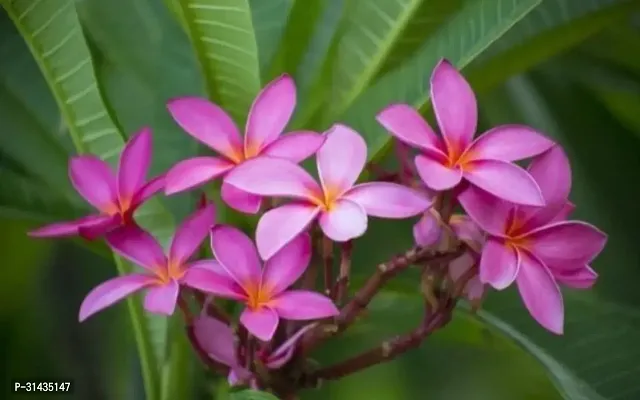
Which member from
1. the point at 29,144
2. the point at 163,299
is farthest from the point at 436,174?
the point at 29,144

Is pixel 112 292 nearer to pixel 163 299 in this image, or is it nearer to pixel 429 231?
pixel 163 299

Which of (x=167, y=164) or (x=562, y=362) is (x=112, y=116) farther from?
(x=562, y=362)

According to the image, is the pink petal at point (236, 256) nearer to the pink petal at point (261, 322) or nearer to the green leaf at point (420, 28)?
the pink petal at point (261, 322)

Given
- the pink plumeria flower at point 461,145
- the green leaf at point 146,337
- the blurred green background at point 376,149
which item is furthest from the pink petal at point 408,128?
the green leaf at point 146,337

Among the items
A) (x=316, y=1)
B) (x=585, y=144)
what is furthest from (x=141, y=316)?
(x=585, y=144)

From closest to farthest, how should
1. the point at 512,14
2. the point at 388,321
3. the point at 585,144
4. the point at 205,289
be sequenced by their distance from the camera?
the point at 205,289, the point at 512,14, the point at 388,321, the point at 585,144

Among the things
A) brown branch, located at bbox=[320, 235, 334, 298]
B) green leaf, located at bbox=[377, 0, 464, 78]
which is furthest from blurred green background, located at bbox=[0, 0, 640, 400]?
brown branch, located at bbox=[320, 235, 334, 298]
